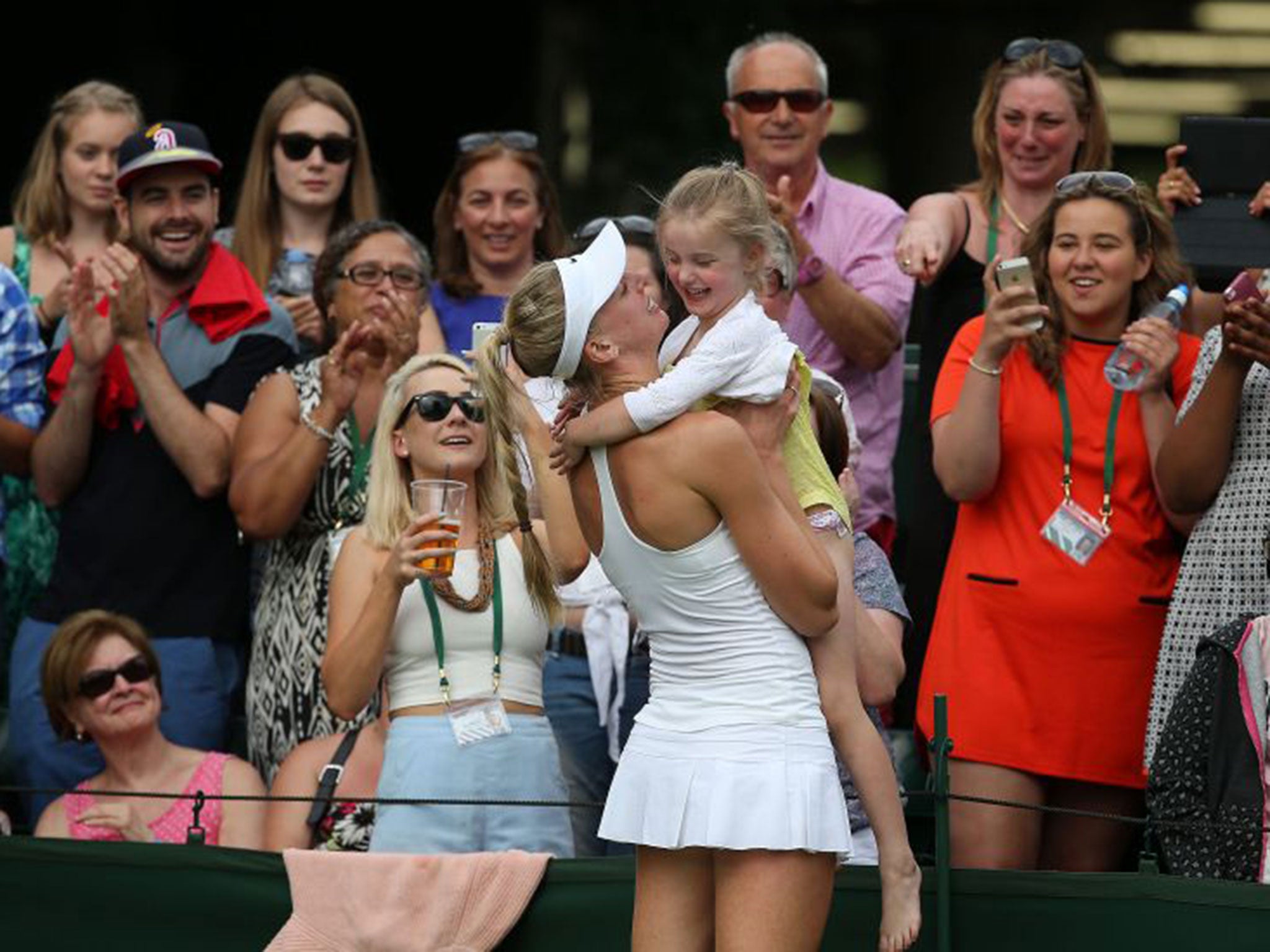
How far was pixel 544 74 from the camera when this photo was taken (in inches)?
437

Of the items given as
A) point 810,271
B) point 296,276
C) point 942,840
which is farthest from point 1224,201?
point 296,276

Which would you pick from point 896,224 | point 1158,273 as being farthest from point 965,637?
point 896,224

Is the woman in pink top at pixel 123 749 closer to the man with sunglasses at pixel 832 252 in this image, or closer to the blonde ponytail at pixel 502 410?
the blonde ponytail at pixel 502 410

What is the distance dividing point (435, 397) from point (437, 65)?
15.4 ft

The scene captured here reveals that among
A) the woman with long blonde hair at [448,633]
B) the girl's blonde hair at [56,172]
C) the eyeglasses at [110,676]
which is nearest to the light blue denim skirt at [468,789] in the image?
the woman with long blonde hair at [448,633]

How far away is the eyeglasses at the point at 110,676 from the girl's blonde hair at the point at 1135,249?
2.42 meters

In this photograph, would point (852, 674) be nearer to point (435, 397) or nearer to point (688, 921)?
point (688, 921)

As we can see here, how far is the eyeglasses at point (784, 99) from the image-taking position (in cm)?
772

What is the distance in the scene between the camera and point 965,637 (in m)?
6.70

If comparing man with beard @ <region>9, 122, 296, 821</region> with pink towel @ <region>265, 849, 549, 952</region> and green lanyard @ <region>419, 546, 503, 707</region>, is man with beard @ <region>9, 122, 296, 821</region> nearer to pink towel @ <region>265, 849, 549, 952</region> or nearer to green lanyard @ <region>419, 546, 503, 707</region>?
green lanyard @ <region>419, 546, 503, 707</region>

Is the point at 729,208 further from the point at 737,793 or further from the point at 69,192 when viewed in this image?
the point at 69,192

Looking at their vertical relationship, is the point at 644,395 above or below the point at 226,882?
above

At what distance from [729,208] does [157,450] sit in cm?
294

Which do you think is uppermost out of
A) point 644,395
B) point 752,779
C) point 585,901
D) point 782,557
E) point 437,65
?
point 437,65
